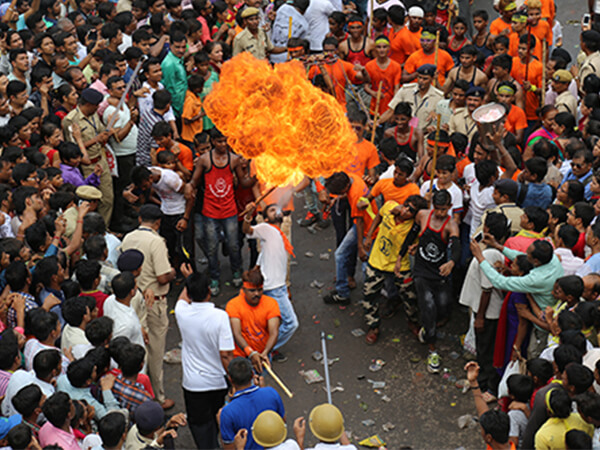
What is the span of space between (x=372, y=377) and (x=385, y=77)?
6.33 metres

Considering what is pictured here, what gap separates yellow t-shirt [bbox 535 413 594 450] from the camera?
6.20 meters

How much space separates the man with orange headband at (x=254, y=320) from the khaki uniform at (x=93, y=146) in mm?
4258

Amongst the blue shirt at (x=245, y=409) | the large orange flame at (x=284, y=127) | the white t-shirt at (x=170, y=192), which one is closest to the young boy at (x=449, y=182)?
the large orange flame at (x=284, y=127)

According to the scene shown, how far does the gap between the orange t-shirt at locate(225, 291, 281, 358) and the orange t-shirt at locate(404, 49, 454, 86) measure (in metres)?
6.98

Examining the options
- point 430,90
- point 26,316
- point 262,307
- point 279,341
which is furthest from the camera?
point 430,90

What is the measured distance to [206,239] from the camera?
11.1m

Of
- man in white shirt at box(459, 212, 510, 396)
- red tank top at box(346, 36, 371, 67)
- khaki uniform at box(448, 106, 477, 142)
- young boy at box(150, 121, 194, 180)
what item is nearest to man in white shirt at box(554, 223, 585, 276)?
man in white shirt at box(459, 212, 510, 396)

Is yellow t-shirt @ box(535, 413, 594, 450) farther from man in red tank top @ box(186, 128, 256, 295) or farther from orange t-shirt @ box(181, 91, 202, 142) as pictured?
orange t-shirt @ box(181, 91, 202, 142)

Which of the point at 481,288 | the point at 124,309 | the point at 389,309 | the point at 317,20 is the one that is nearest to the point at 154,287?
the point at 124,309

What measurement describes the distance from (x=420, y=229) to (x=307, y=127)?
7.70ft

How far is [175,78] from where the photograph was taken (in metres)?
13.0

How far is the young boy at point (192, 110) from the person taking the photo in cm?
1227

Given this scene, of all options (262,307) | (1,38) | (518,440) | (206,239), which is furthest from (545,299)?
(1,38)

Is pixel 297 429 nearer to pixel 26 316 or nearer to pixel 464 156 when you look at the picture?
pixel 26 316
